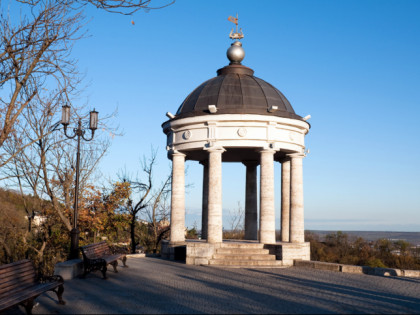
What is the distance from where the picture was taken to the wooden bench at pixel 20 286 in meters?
9.00

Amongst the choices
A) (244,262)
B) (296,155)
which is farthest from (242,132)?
(244,262)

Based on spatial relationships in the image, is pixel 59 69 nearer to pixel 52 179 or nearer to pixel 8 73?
pixel 8 73

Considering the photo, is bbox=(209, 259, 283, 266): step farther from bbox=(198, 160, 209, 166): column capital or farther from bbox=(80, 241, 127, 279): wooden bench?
bbox=(198, 160, 209, 166): column capital

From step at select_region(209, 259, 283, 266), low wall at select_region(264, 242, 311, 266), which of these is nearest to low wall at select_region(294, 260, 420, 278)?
low wall at select_region(264, 242, 311, 266)

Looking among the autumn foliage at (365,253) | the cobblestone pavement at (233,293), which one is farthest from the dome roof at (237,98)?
the autumn foliage at (365,253)

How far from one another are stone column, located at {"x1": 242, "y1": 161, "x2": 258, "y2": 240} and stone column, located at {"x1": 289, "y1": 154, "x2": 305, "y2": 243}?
13.1 feet

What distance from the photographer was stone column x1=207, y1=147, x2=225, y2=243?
2008 centimetres

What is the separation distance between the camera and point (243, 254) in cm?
1939

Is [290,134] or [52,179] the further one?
[52,179]

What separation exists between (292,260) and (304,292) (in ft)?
23.8

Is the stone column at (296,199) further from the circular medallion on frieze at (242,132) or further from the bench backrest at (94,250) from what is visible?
the bench backrest at (94,250)

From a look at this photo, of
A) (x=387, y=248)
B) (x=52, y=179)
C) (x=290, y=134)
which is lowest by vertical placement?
(x=387, y=248)

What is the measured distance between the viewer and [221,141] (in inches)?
803

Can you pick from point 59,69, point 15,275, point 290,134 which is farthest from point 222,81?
point 15,275
